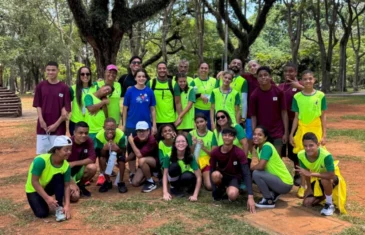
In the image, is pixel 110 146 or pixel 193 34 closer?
pixel 110 146

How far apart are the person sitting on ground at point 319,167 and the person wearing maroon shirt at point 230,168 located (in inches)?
27.4

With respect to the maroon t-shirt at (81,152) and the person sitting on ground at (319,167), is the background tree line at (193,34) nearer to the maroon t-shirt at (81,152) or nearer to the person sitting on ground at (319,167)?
the maroon t-shirt at (81,152)

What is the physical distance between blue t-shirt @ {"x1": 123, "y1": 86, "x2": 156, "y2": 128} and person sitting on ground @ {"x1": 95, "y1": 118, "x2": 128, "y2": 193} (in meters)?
0.31

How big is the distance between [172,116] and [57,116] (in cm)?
176

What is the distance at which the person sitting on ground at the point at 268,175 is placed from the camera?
185 inches

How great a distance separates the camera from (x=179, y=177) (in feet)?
17.2

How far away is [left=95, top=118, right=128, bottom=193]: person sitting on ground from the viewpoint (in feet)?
18.0

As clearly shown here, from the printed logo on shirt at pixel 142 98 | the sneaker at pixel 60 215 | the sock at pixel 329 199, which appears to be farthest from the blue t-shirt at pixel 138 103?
the sock at pixel 329 199

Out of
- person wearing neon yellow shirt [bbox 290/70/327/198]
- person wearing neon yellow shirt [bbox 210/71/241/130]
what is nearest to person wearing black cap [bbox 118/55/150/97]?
person wearing neon yellow shirt [bbox 210/71/241/130]

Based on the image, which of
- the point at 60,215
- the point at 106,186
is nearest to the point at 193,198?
the point at 106,186

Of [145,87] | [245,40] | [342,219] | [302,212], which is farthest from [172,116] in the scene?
[245,40]

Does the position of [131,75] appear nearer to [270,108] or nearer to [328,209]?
[270,108]

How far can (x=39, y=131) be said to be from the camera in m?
5.51

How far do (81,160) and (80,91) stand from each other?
1.14 metres
